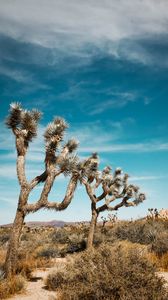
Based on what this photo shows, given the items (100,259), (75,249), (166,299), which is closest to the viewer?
(166,299)

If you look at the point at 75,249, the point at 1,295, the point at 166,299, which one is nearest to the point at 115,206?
the point at 75,249

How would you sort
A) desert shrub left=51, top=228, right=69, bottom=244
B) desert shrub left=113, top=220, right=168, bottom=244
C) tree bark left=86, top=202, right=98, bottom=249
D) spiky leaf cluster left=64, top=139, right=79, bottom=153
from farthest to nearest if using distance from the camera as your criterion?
1. desert shrub left=51, top=228, right=69, bottom=244
2. desert shrub left=113, top=220, right=168, bottom=244
3. tree bark left=86, top=202, right=98, bottom=249
4. spiky leaf cluster left=64, top=139, right=79, bottom=153

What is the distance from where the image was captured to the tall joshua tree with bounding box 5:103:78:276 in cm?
1080

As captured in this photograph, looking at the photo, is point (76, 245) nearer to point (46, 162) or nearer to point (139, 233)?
point (139, 233)

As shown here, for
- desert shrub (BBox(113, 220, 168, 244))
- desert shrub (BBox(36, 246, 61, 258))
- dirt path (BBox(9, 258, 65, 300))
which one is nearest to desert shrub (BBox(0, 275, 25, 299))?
dirt path (BBox(9, 258, 65, 300))

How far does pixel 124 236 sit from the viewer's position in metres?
21.8

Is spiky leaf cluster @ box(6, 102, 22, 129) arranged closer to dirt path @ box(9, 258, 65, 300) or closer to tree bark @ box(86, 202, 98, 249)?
dirt path @ box(9, 258, 65, 300)

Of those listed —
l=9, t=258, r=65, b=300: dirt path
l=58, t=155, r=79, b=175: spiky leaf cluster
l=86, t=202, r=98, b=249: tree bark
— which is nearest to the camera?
l=9, t=258, r=65, b=300: dirt path

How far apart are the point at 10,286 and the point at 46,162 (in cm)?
427

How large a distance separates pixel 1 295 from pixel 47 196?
3.60 meters

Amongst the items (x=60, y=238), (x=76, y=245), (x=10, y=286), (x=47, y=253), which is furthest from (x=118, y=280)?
(x=60, y=238)

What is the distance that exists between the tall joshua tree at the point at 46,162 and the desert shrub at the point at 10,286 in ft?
4.29

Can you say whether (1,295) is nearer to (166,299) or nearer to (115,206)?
(166,299)

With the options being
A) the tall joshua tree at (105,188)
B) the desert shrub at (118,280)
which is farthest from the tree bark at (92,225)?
the desert shrub at (118,280)
